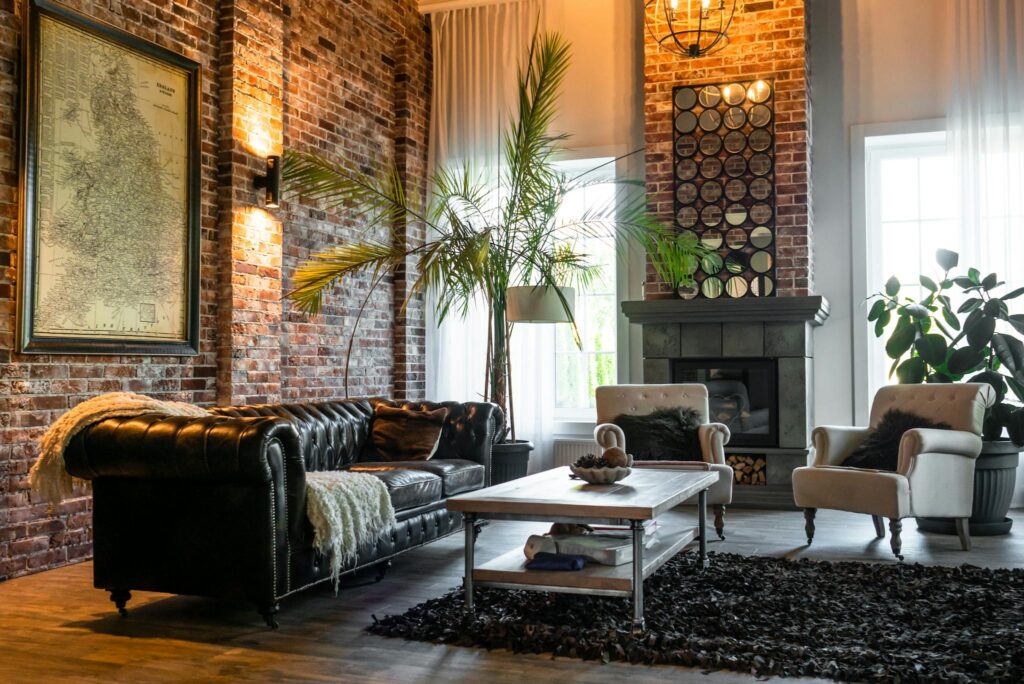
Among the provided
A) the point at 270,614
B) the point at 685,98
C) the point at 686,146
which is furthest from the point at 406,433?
the point at 685,98

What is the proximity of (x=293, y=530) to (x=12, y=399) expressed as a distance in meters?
1.76

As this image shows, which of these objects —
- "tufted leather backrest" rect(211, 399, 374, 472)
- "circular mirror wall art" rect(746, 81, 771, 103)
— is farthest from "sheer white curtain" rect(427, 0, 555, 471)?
"tufted leather backrest" rect(211, 399, 374, 472)

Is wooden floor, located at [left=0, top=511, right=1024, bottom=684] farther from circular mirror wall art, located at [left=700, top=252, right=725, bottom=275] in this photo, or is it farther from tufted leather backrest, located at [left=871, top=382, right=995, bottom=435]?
circular mirror wall art, located at [left=700, top=252, right=725, bottom=275]

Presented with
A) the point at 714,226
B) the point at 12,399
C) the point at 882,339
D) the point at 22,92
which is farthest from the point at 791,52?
the point at 12,399

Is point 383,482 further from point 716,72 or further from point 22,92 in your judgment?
point 716,72

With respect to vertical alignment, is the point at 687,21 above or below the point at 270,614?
above

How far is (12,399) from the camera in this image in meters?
4.50

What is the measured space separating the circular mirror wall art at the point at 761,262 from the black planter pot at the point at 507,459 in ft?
7.03

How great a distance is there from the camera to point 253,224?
5.98 meters

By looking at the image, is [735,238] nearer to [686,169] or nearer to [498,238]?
[686,169]

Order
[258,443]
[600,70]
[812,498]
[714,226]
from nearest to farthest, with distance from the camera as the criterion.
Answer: [258,443] < [812,498] < [714,226] < [600,70]

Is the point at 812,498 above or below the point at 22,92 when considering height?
below

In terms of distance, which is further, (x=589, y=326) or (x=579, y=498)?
(x=589, y=326)

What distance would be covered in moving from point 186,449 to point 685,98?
4.86 meters
